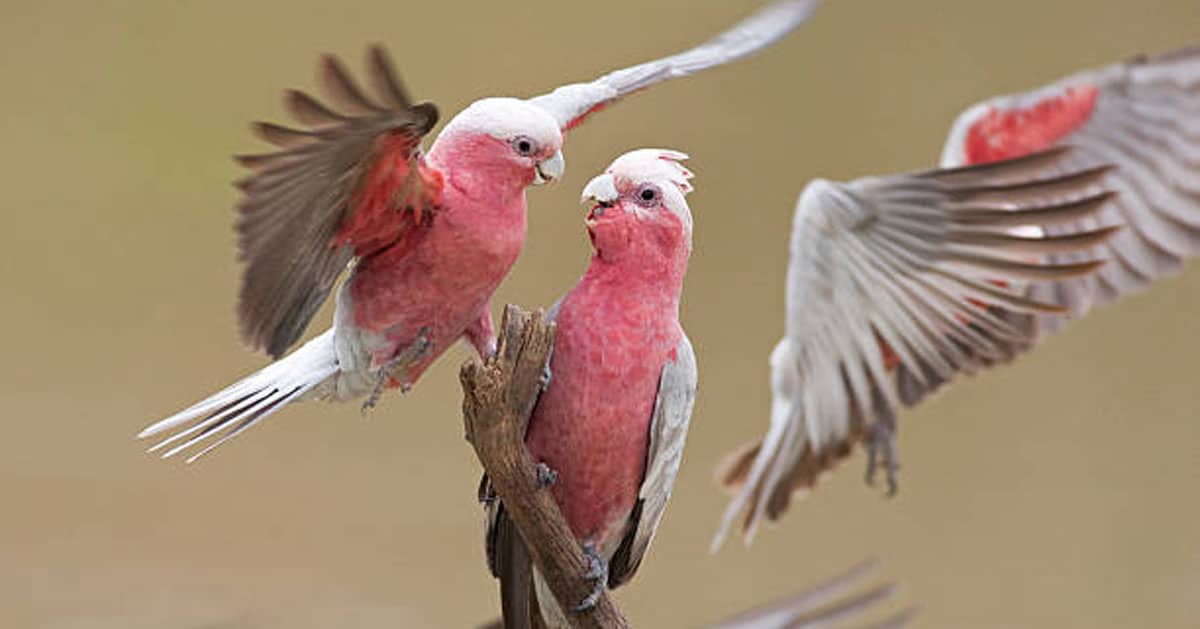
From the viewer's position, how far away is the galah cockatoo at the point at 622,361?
1225 millimetres

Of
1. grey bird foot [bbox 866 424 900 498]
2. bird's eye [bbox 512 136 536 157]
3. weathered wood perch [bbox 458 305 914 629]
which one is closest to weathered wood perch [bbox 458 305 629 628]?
weathered wood perch [bbox 458 305 914 629]

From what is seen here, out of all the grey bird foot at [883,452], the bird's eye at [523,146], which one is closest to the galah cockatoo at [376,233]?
the bird's eye at [523,146]

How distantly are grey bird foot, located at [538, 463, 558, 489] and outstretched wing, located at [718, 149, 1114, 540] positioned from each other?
0.58 meters

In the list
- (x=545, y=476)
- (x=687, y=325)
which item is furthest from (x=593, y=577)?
(x=687, y=325)

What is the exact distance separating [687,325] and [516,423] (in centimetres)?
277

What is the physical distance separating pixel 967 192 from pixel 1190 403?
8.36 feet

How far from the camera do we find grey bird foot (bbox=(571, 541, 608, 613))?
4.30ft

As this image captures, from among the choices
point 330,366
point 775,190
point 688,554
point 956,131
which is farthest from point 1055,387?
point 330,366

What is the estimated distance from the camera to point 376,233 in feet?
3.98

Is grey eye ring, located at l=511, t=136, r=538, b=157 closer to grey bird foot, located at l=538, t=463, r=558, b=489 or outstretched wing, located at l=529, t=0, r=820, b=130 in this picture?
outstretched wing, located at l=529, t=0, r=820, b=130

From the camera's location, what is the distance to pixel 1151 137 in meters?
2.46

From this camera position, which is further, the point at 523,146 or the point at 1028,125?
the point at 1028,125

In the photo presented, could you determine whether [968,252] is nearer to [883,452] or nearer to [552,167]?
[883,452]

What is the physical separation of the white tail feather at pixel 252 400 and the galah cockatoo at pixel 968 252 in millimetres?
702
